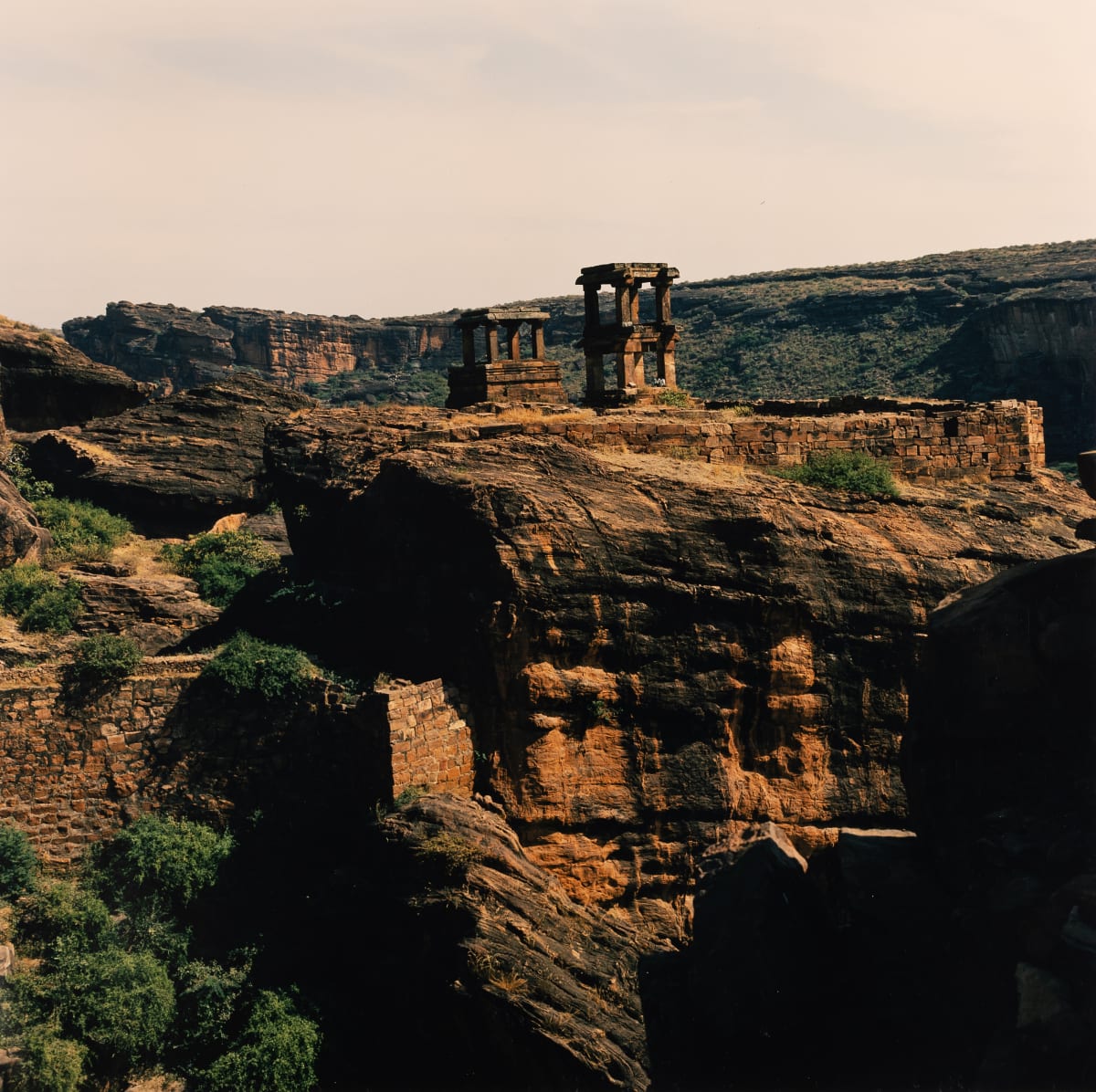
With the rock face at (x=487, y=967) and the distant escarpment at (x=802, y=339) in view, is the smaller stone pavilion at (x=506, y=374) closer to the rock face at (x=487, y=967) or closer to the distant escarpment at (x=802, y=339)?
the rock face at (x=487, y=967)

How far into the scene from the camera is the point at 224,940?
22.2m

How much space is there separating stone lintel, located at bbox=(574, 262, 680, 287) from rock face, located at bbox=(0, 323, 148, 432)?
18.2 meters

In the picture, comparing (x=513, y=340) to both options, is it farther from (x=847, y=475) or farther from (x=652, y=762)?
(x=652, y=762)

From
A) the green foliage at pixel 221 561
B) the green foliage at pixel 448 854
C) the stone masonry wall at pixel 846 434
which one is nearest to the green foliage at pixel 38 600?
the green foliage at pixel 221 561

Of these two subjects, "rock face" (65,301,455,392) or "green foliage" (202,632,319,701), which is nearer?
"green foliage" (202,632,319,701)

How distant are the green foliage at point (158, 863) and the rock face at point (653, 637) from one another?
12.4 ft

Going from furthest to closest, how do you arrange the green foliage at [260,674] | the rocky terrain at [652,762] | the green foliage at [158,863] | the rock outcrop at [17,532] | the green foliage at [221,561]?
the green foliage at [221,561] → the rock outcrop at [17,532] → the green foliage at [260,674] → the green foliage at [158,863] → the rocky terrain at [652,762]

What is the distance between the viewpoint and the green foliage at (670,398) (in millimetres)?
30547

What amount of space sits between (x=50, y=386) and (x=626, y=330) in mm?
19981

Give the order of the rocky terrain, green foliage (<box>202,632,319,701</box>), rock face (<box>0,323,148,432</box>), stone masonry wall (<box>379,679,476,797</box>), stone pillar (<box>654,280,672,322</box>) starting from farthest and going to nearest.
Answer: rock face (<box>0,323,148,432</box>), stone pillar (<box>654,280,672,322</box>), green foliage (<box>202,632,319,701</box>), stone masonry wall (<box>379,679,476,797</box>), the rocky terrain

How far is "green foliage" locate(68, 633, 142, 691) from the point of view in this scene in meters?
22.4

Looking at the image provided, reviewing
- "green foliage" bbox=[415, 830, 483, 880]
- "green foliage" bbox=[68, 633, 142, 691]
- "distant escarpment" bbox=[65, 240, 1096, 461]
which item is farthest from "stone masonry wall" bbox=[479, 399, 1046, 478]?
"distant escarpment" bbox=[65, 240, 1096, 461]

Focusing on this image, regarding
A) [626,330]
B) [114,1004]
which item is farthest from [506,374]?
[114,1004]

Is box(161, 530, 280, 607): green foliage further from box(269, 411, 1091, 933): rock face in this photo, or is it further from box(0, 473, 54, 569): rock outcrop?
box(269, 411, 1091, 933): rock face
